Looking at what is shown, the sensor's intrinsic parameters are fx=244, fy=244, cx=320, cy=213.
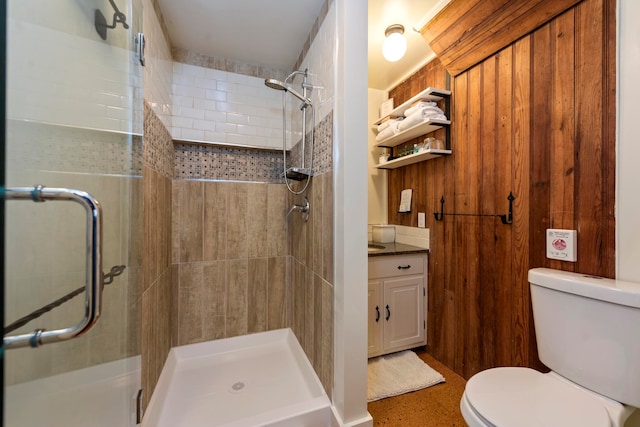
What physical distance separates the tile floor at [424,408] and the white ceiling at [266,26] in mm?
2434

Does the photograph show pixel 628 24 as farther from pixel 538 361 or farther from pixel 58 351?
pixel 58 351

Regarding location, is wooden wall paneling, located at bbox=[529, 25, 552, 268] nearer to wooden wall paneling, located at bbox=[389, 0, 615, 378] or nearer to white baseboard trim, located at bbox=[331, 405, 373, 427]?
wooden wall paneling, located at bbox=[389, 0, 615, 378]

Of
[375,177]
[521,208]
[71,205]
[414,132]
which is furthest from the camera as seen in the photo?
[375,177]

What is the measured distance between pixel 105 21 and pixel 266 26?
106cm

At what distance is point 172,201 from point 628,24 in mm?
2595

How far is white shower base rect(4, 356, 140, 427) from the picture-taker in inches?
21.3

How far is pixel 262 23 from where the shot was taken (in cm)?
164

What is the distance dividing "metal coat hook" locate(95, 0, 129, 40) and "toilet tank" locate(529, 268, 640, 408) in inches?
81.1

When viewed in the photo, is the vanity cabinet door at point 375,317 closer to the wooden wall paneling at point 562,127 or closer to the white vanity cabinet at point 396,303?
the white vanity cabinet at point 396,303

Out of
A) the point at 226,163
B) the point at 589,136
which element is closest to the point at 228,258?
the point at 226,163

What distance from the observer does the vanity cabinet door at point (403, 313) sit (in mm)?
1867

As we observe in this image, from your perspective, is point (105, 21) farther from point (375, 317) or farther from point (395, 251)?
point (375, 317)

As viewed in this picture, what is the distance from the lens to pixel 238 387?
60.9 inches

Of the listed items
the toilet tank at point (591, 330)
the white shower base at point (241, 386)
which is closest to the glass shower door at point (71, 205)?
the white shower base at point (241, 386)
